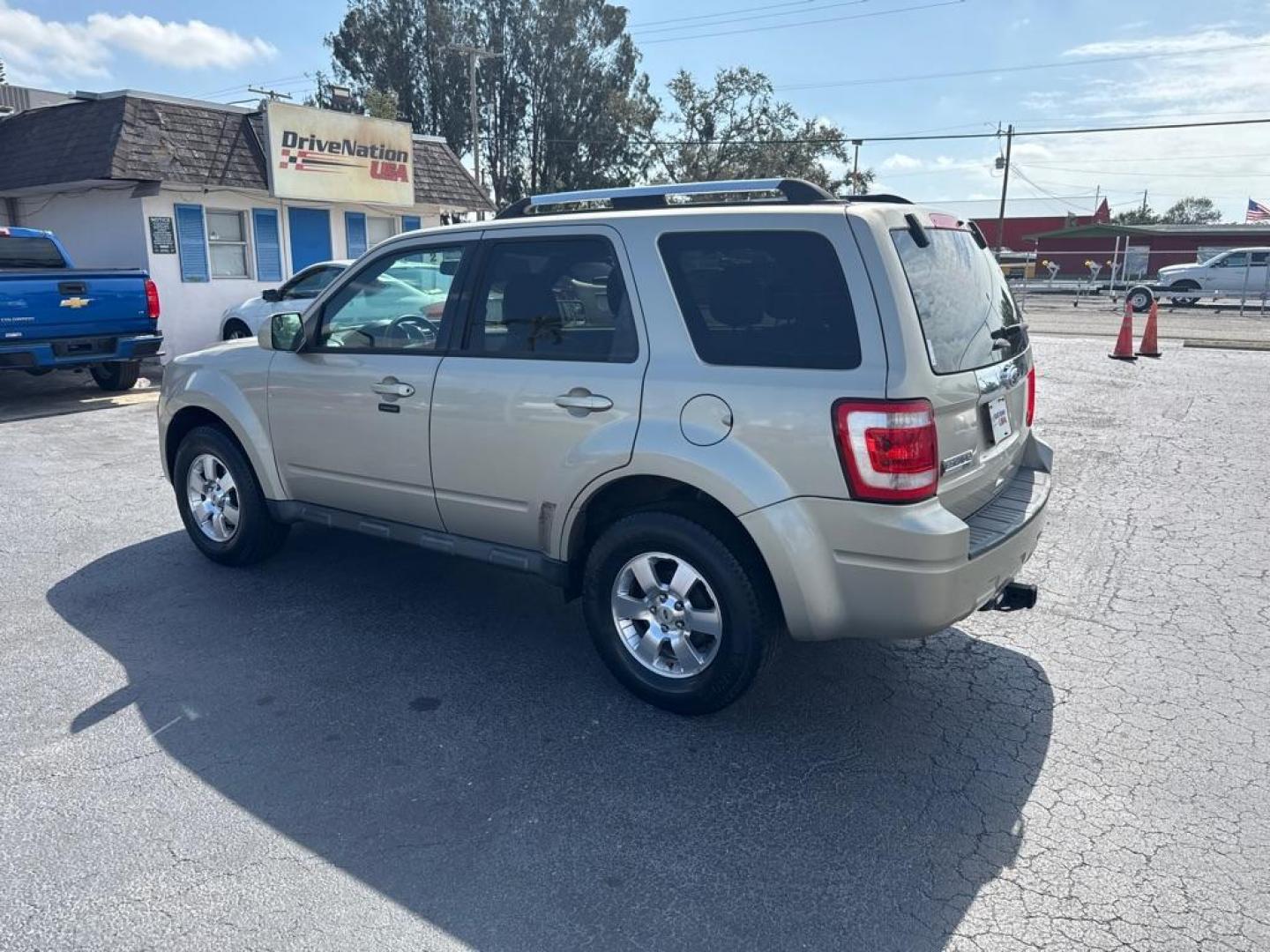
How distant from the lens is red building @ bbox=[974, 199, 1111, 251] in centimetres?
5697

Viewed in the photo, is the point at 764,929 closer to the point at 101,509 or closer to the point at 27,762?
the point at 27,762

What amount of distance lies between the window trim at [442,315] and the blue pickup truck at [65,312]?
23.0 ft

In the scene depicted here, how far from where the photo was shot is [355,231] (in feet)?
60.4

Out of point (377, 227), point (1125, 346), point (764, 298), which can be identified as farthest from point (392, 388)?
point (377, 227)

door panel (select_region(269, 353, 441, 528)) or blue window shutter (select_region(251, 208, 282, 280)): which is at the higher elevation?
blue window shutter (select_region(251, 208, 282, 280))

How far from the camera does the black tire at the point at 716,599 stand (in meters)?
3.52

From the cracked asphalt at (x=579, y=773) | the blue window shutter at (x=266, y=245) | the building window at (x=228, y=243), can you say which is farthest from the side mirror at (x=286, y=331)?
the blue window shutter at (x=266, y=245)

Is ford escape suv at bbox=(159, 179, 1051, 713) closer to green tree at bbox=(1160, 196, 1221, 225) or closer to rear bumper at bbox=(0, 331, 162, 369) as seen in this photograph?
rear bumper at bbox=(0, 331, 162, 369)

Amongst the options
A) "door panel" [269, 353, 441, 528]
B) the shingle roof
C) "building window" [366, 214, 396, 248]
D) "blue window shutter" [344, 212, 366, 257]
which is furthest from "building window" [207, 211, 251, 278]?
"door panel" [269, 353, 441, 528]

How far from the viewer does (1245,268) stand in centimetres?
2853

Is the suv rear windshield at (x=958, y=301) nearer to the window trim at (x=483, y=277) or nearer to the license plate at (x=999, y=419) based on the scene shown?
the license plate at (x=999, y=419)

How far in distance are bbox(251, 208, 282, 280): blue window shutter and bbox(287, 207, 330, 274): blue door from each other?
1.01 feet

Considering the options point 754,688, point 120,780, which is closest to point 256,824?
point 120,780

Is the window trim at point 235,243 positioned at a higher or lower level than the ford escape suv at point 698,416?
higher
